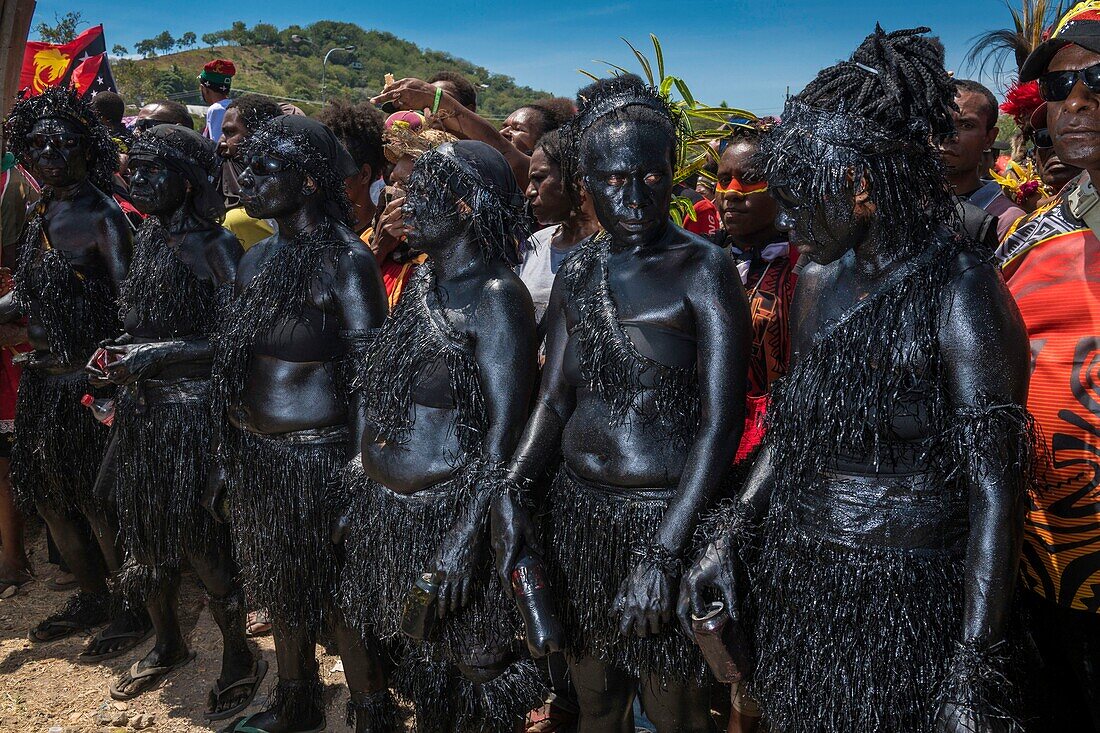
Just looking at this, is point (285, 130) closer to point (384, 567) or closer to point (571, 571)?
point (384, 567)

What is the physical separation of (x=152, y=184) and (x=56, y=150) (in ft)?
2.65

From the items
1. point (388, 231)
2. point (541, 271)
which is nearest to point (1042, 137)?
point (541, 271)

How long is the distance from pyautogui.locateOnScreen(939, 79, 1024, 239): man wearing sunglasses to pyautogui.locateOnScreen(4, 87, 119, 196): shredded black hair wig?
4086 mm

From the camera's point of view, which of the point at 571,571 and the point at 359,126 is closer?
the point at 571,571

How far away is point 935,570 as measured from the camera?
6.64 feet

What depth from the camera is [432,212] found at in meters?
2.84

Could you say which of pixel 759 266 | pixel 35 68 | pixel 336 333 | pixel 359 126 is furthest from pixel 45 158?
pixel 35 68

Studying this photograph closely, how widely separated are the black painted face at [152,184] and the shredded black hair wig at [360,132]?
1.48m

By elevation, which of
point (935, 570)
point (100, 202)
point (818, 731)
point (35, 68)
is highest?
point (35, 68)

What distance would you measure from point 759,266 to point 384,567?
1892 mm

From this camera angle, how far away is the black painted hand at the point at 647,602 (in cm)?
228

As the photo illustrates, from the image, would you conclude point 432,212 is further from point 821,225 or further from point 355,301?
point 821,225

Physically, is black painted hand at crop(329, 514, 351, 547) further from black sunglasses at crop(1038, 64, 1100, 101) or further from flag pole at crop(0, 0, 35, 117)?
flag pole at crop(0, 0, 35, 117)

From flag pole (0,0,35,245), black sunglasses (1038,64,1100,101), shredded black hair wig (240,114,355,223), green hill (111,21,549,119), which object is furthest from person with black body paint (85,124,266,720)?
green hill (111,21,549,119)
